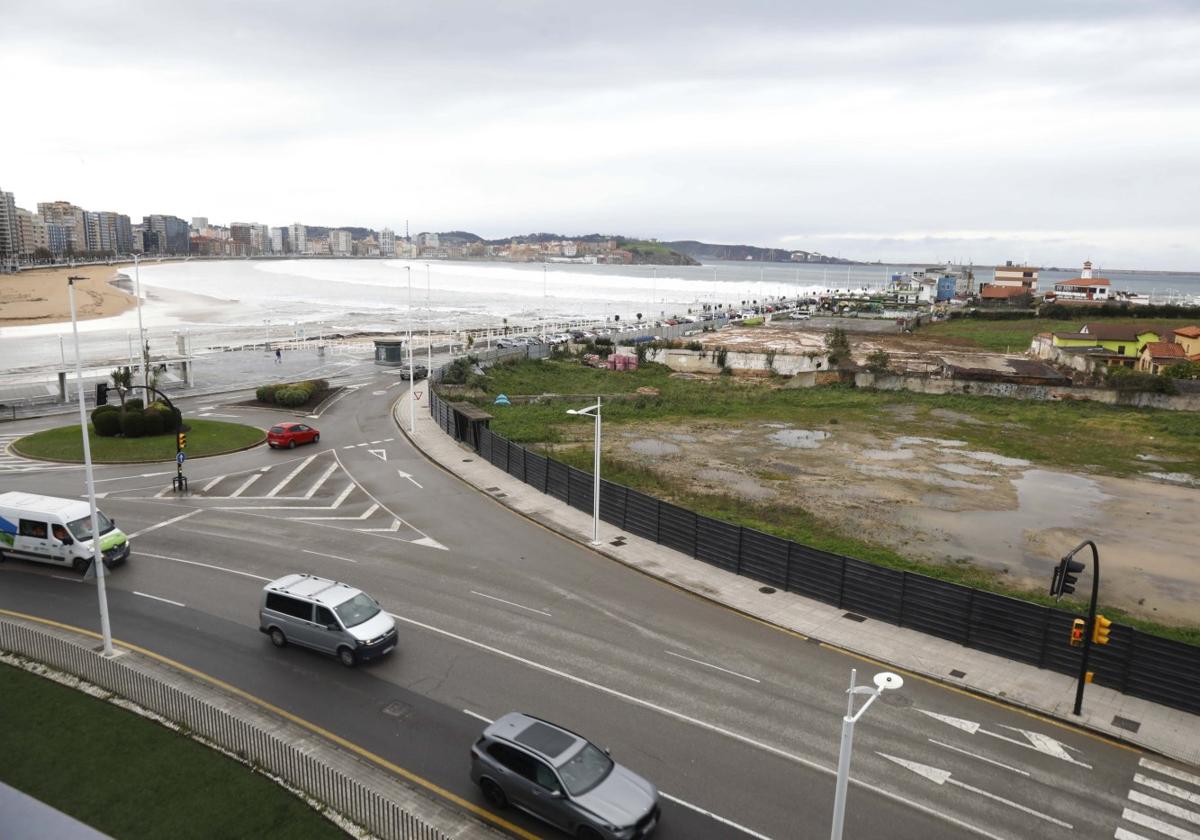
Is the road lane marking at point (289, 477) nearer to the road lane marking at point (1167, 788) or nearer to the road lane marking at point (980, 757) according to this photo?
the road lane marking at point (980, 757)

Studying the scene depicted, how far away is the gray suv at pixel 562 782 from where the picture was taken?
12.6 m

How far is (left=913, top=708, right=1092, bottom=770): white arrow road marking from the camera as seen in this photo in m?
16.2

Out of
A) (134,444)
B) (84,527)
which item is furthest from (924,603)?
(134,444)

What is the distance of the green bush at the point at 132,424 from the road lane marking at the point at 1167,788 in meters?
45.0

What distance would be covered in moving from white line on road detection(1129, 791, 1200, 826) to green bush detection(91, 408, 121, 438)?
45912 mm

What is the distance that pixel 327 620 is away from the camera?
1852cm

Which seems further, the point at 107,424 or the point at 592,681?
the point at 107,424

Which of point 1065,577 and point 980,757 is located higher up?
point 1065,577

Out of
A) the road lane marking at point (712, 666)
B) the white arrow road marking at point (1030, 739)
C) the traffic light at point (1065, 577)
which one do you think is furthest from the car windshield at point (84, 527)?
the traffic light at point (1065, 577)

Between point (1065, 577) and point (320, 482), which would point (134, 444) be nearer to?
point (320, 482)

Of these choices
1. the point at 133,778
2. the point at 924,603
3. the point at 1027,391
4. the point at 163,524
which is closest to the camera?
the point at 133,778

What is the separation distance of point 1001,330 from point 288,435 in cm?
10779

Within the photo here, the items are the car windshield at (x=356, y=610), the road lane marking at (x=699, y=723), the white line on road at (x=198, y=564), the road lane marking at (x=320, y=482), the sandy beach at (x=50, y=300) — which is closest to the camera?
the road lane marking at (x=699, y=723)

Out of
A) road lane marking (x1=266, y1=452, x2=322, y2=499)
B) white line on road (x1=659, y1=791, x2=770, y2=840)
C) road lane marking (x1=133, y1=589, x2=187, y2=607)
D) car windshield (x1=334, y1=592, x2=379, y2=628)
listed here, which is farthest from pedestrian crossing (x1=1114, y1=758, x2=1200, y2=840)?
road lane marking (x1=266, y1=452, x2=322, y2=499)
